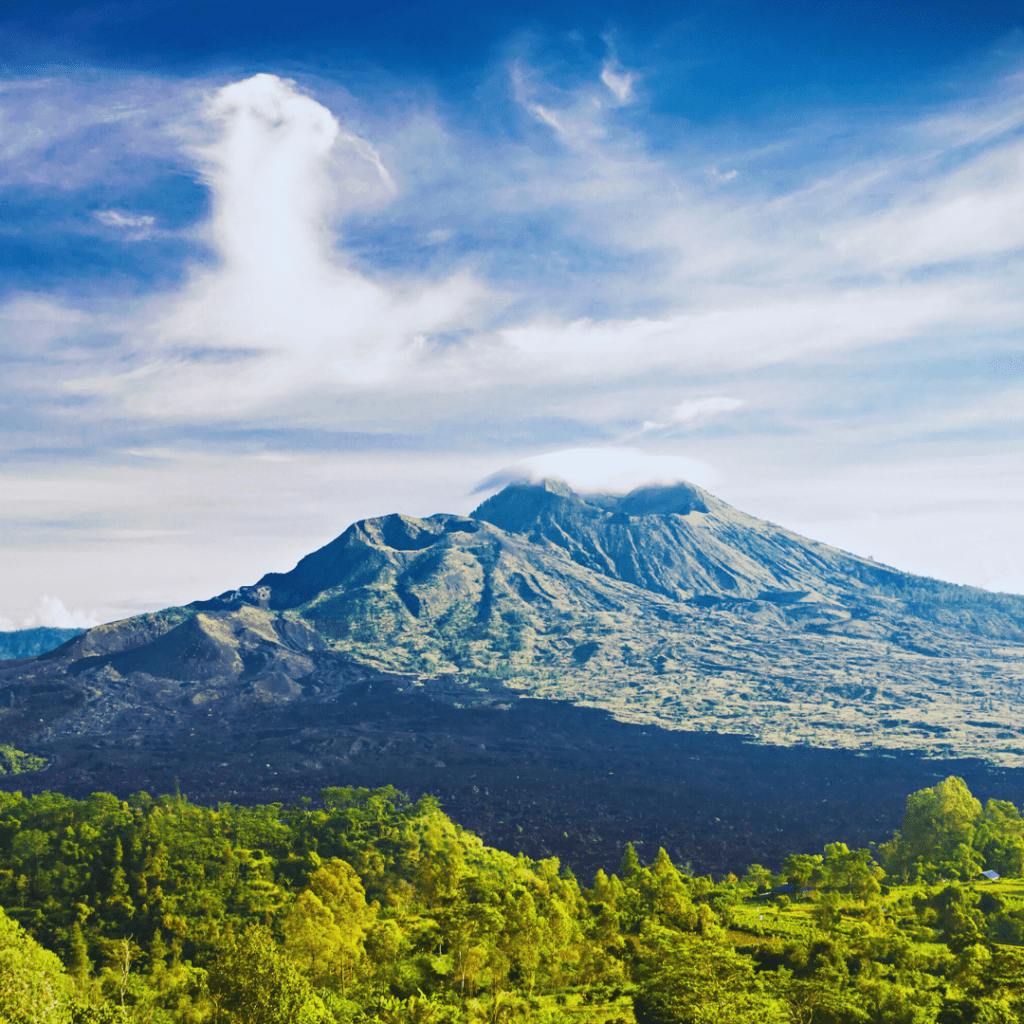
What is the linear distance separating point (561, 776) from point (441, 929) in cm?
8842

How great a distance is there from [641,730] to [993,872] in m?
94.4

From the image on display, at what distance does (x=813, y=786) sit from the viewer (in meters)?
107

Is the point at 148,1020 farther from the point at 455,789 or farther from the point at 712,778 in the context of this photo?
the point at 712,778

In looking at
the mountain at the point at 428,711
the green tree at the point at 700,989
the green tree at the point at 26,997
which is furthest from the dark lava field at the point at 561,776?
the green tree at the point at 26,997

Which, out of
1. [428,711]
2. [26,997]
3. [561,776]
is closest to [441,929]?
[26,997]

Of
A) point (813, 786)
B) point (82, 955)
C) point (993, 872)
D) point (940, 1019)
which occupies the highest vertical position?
point (940, 1019)

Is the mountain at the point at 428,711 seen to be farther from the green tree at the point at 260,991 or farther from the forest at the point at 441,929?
the green tree at the point at 260,991

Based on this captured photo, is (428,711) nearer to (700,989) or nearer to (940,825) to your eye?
(940,825)

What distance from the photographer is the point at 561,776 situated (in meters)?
112

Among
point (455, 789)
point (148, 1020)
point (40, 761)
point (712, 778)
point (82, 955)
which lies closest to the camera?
point (148, 1020)

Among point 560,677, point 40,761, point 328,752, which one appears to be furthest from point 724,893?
point 560,677

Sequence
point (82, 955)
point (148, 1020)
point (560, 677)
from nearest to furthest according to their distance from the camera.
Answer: point (148, 1020) → point (82, 955) → point (560, 677)

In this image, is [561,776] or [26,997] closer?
[26,997]

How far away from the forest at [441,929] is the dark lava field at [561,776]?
86.2 feet
